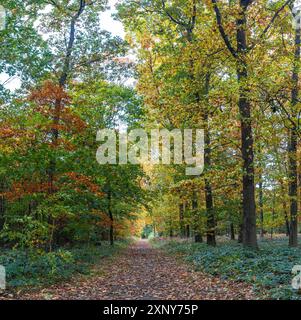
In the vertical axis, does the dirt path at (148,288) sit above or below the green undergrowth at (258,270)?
below

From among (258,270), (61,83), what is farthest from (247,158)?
(61,83)

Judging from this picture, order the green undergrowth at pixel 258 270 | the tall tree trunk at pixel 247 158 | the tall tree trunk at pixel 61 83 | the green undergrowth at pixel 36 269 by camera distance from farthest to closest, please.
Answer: the tall tree trunk at pixel 247 158
the tall tree trunk at pixel 61 83
the green undergrowth at pixel 36 269
the green undergrowth at pixel 258 270

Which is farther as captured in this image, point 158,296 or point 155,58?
point 155,58

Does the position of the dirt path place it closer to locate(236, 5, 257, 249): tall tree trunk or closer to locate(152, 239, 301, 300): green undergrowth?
locate(152, 239, 301, 300): green undergrowth

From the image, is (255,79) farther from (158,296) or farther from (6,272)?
(6,272)

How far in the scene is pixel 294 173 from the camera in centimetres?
1659

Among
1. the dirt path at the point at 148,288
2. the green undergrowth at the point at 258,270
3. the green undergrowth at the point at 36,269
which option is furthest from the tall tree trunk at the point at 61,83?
the green undergrowth at the point at 258,270

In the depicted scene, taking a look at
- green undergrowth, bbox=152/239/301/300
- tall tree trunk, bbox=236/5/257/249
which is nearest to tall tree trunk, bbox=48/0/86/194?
green undergrowth, bbox=152/239/301/300

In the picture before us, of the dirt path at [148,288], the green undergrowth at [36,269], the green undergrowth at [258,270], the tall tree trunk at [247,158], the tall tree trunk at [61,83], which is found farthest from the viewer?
the tall tree trunk at [247,158]

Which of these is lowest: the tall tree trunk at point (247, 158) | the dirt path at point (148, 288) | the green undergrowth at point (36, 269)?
the dirt path at point (148, 288)

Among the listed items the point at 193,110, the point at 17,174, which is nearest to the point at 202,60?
the point at 193,110

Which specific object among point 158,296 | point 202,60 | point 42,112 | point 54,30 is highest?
point 54,30

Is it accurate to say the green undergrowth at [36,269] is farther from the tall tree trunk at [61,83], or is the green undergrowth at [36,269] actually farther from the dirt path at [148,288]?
the tall tree trunk at [61,83]
